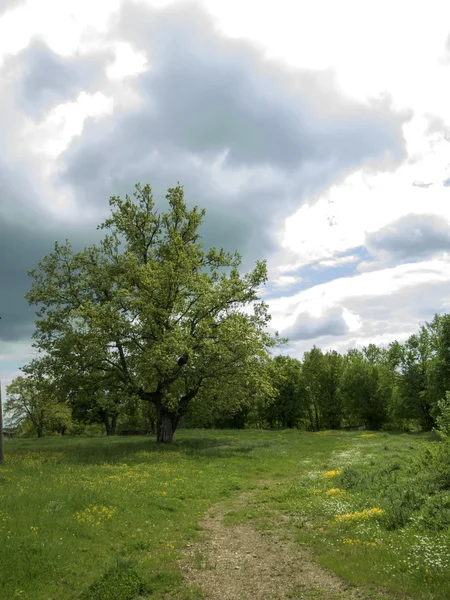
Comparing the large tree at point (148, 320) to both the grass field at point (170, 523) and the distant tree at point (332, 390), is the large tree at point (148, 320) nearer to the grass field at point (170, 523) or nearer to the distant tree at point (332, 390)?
the grass field at point (170, 523)

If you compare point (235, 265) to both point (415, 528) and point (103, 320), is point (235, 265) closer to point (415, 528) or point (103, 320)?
point (103, 320)

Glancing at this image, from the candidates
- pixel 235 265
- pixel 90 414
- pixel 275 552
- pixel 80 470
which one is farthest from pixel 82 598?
pixel 90 414

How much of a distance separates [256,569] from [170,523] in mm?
5112

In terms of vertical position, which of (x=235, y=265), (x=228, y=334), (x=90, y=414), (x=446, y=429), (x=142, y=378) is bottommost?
(x=90, y=414)

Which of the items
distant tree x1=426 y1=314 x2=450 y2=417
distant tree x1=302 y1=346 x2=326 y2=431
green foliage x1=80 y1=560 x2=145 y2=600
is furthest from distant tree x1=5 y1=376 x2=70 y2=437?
green foliage x1=80 y1=560 x2=145 y2=600

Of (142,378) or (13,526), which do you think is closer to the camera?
(13,526)

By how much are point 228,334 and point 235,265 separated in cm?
1062

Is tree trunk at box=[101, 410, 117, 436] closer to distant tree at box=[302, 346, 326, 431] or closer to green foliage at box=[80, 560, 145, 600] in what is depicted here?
distant tree at box=[302, 346, 326, 431]

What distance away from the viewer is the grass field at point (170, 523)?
31.4 ft

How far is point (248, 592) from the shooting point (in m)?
9.72

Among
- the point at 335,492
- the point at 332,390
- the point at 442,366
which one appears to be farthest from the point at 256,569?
the point at 332,390

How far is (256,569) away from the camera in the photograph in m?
11.1

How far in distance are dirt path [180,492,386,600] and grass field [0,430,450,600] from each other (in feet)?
1.40

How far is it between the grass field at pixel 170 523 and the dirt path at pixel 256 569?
43cm
